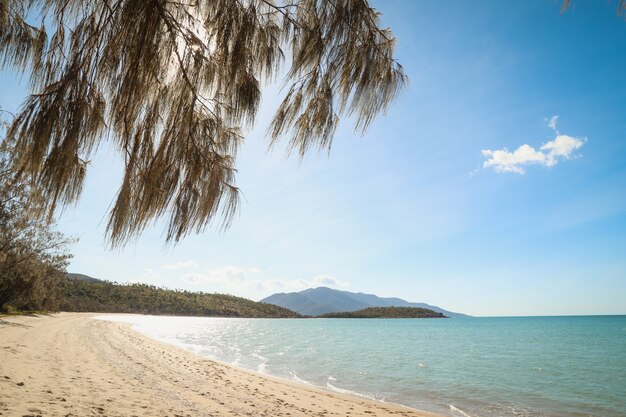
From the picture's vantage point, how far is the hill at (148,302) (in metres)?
58.9

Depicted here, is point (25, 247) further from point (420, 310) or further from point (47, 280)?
point (420, 310)

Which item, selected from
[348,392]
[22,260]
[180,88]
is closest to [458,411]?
[348,392]

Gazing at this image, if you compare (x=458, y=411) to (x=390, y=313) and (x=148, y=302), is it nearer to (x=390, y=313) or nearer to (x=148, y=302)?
(x=148, y=302)

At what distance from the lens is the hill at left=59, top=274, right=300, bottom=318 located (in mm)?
58859

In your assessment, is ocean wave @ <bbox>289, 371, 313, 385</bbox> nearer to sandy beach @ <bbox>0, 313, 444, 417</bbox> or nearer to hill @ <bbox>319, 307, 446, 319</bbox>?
sandy beach @ <bbox>0, 313, 444, 417</bbox>

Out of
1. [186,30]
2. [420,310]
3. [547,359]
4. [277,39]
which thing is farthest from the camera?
[420,310]

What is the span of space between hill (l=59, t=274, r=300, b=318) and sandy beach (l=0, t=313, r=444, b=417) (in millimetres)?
42364

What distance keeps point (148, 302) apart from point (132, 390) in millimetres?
88229

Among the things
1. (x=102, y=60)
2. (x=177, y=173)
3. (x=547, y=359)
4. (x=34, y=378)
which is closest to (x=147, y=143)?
(x=177, y=173)

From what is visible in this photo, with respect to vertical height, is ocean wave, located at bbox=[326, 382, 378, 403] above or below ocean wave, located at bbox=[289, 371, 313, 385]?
above

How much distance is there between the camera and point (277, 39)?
97.2 inches

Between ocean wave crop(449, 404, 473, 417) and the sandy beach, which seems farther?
ocean wave crop(449, 404, 473, 417)

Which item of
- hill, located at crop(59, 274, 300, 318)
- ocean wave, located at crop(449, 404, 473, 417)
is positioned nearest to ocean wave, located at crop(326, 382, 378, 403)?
ocean wave, located at crop(449, 404, 473, 417)

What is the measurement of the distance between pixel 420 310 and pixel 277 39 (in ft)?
547
